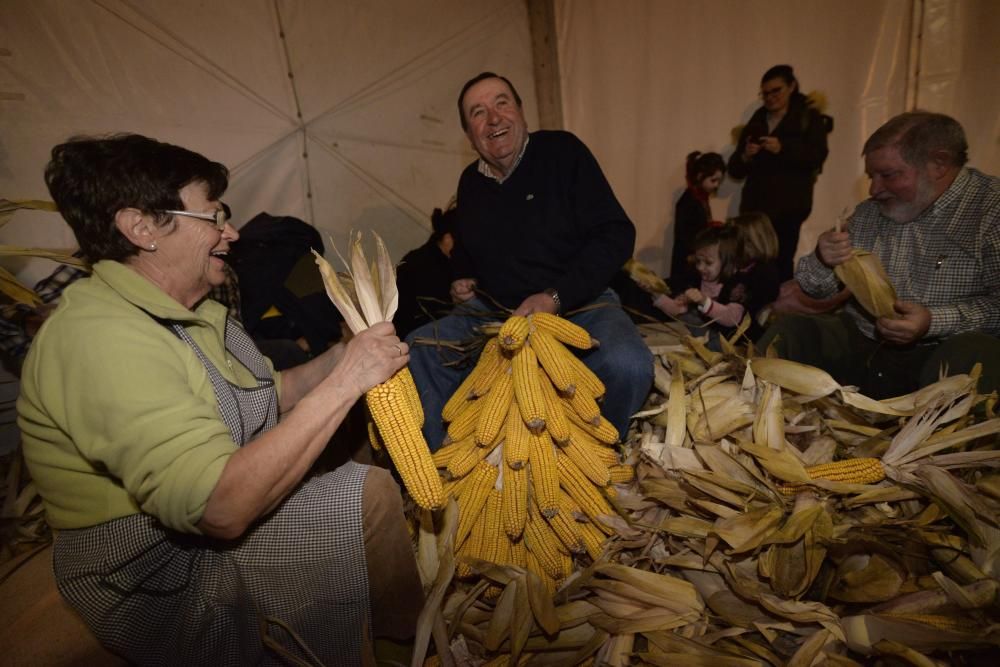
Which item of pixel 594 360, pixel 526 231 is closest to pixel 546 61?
pixel 526 231

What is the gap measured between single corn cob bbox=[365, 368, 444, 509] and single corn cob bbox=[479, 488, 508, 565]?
45cm

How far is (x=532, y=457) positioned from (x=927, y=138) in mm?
2338

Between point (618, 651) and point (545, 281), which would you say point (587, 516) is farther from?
point (545, 281)

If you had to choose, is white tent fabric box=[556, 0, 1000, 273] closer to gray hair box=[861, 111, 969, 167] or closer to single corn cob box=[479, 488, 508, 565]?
gray hair box=[861, 111, 969, 167]

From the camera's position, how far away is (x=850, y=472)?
170 centimetres

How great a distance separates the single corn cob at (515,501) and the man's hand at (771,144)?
13.5 ft

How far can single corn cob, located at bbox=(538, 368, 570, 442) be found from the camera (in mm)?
1703

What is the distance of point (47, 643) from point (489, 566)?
1313 millimetres

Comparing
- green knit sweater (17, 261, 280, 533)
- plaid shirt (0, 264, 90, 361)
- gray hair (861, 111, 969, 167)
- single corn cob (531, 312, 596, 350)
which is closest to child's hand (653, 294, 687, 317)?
gray hair (861, 111, 969, 167)

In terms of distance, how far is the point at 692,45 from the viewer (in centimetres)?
490

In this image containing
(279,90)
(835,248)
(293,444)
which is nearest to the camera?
(293,444)

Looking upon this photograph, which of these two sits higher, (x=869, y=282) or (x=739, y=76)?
(x=739, y=76)

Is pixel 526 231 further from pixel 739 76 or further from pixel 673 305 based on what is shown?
pixel 739 76

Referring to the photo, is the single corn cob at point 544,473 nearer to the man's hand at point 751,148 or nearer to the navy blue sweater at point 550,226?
the navy blue sweater at point 550,226
